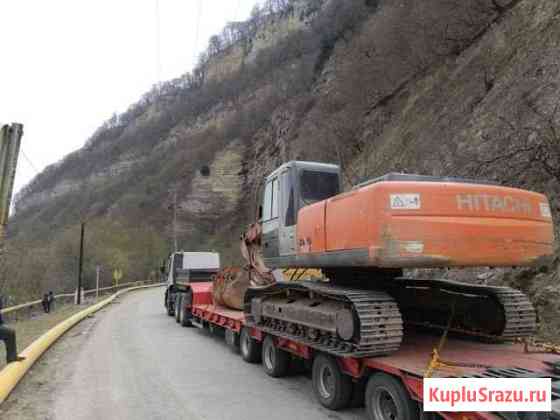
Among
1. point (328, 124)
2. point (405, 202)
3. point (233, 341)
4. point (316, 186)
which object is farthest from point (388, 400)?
point (328, 124)

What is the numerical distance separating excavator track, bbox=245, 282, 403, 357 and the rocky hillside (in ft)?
8.06

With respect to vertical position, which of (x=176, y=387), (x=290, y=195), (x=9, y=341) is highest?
(x=290, y=195)

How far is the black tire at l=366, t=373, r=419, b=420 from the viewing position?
461 centimetres

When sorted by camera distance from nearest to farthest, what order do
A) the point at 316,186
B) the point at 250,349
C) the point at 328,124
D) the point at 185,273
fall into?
1. the point at 316,186
2. the point at 250,349
3. the point at 185,273
4. the point at 328,124

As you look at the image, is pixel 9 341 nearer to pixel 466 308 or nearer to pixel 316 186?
pixel 316 186

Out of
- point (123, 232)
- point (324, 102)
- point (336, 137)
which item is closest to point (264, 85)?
point (123, 232)

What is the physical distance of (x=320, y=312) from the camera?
19.9 feet

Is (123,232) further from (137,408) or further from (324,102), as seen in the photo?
(137,408)

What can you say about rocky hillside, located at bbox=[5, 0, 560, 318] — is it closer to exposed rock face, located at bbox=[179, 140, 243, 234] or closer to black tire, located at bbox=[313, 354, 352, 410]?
exposed rock face, located at bbox=[179, 140, 243, 234]

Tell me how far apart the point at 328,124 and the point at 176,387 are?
22779mm

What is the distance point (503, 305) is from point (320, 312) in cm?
216

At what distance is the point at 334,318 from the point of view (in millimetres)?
5703

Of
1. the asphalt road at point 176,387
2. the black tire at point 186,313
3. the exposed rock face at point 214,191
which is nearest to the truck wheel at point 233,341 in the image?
the asphalt road at point 176,387

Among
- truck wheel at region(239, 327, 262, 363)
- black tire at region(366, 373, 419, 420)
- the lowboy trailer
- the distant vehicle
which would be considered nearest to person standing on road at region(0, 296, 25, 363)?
truck wheel at region(239, 327, 262, 363)
